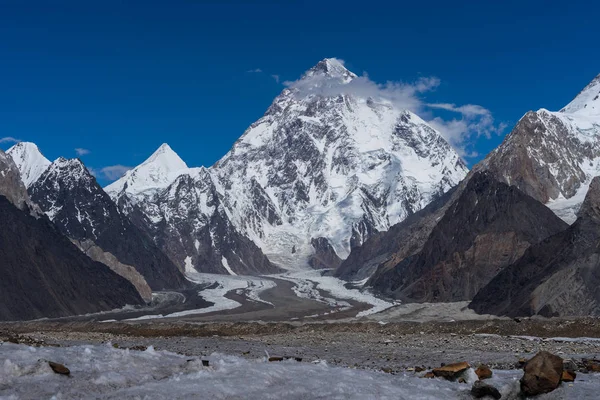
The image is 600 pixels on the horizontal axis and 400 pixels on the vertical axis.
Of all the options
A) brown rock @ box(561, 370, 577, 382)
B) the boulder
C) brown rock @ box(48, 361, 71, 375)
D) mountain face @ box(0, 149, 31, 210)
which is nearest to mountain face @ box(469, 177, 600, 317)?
brown rock @ box(561, 370, 577, 382)

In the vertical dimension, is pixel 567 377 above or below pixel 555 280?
below

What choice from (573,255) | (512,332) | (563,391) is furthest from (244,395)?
(573,255)

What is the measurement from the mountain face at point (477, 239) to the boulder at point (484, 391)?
115 metres

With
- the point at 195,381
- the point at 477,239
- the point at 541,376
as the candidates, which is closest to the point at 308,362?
the point at 195,381

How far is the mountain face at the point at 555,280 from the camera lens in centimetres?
7788

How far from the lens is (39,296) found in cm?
11756

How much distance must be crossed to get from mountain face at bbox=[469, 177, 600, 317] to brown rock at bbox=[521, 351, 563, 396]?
60583 millimetres

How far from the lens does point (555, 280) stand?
281 ft

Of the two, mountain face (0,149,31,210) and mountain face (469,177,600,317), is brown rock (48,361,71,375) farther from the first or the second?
mountain face (0,149,31,210)

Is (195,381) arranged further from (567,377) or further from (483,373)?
(567,377)

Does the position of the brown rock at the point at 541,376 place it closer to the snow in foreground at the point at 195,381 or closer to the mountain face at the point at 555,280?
the snow in foreground at the point at 195,381

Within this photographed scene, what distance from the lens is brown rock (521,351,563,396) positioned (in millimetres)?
19422

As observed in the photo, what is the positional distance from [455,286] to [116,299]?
7090cm

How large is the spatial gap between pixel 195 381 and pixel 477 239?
13150cm
